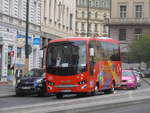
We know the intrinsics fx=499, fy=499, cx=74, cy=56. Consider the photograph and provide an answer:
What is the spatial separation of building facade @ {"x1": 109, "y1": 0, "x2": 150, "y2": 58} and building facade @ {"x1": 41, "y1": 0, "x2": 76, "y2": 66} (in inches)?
851

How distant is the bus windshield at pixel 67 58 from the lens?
25.1m

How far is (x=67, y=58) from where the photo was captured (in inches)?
998

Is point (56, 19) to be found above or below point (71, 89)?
above

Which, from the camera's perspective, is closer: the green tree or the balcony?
the green tree

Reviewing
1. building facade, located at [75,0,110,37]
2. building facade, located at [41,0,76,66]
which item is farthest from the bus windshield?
building facade, located at [75,0,110,37]

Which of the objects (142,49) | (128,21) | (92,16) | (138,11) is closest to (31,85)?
(142,49)

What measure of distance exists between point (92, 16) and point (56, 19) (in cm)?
6969

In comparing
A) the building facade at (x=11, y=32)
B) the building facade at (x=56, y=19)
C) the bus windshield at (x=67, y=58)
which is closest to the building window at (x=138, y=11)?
the building facade at (x=56, y=19)

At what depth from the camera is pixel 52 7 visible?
56.0m

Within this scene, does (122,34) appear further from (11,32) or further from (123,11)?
(11,32)

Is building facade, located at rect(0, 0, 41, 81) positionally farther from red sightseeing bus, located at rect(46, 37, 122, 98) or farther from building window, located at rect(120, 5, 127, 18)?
building window, located at rect(120, 5, 127, 18)

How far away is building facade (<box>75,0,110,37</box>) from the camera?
12600cm

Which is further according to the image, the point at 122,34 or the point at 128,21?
the point at 122,34

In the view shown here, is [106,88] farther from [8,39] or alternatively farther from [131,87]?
[8,39]
